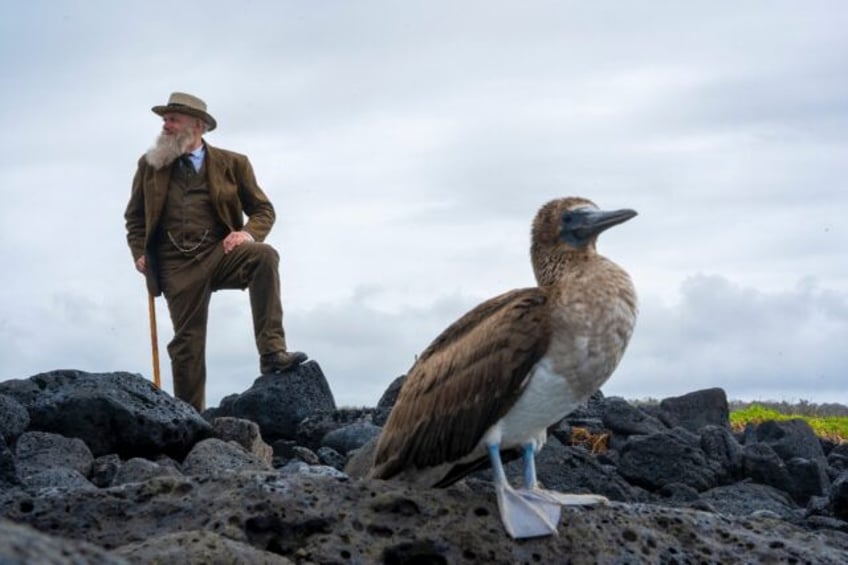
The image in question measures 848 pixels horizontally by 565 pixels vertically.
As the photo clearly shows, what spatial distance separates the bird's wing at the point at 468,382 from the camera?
6.12m

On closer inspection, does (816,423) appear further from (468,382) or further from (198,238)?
(468,382)

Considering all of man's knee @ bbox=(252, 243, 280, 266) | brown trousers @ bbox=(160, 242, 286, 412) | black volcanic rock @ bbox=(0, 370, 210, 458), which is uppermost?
man's knee @ bbox=(252, 243, 280, 266)

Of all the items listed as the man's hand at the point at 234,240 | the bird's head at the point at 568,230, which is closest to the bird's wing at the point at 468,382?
the bird's head at the point at 568,230

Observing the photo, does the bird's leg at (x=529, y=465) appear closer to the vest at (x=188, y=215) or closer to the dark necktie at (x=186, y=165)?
the vest at (x=188, y=215)

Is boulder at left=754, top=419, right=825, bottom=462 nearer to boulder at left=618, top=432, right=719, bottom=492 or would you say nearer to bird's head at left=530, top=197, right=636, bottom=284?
boulder at left=618, top=432, right=719, bottom=492

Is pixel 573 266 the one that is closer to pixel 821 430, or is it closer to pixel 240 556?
pixel 240 556

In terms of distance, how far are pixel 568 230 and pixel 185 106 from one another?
8.29 metres

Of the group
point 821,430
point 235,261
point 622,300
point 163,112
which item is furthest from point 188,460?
point 821,430

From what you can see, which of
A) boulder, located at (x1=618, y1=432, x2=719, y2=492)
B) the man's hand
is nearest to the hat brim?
the man's hand

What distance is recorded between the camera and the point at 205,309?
14.7 m

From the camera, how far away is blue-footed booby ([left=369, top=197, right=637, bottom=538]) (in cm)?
610

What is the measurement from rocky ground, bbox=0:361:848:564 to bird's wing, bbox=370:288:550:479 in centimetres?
25

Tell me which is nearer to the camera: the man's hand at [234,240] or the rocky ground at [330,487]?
the rocky ground at [330,487]

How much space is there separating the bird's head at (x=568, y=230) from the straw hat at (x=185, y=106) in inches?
321
